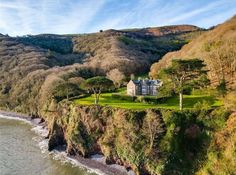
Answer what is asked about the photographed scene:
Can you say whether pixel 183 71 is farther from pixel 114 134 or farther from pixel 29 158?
pixel 29 158

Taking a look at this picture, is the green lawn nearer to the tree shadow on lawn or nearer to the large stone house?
the tree shadow on lawn

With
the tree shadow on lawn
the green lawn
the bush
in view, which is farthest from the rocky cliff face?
the bush

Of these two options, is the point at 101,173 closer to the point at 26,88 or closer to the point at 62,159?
the point at 62,159

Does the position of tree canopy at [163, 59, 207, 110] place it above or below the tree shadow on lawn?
above

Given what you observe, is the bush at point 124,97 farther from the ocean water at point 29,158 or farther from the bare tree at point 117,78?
the bare tree at point 117,78

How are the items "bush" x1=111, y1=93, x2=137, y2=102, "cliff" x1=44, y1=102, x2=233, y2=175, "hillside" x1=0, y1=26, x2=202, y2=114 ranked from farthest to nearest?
"hillside" x1=0, y1=26, x2=202, y2=114, "bush" x1=111, y1=93, x2=137, y2=102, "cliff" x1=44, y1=102, x2=233, y2=175

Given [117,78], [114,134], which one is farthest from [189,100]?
[117,78]

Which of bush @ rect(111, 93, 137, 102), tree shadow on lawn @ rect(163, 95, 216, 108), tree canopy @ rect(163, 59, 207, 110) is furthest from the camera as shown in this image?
bush @ rect(111, 93, 137, 102)

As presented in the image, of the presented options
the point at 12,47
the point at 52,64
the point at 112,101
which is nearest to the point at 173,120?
the point at 112,101
